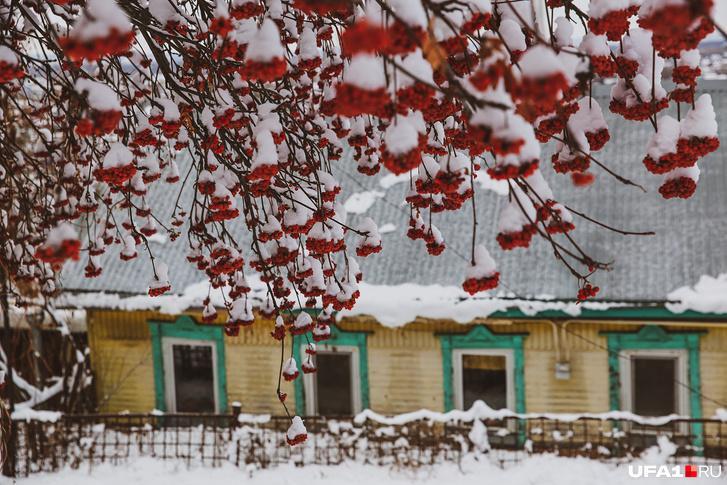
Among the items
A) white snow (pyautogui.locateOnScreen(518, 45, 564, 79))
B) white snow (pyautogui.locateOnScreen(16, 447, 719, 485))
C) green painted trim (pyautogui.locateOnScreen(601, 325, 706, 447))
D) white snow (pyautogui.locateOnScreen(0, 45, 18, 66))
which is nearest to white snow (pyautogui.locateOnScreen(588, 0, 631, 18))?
white snow (pyautogui.locateOnScreen(518, 45, 564, 79))

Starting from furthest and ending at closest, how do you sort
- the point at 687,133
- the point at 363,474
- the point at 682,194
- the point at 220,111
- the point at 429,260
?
the point at 429,260
the point at 363,474
the point at 220,111
the point at 682,194
the point at 687,133

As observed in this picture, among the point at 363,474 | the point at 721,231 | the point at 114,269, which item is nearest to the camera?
the point at 363,474

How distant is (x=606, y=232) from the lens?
984 centimetres

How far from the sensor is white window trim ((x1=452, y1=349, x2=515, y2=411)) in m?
9.65

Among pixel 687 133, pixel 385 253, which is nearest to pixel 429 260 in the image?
pixel 385 253

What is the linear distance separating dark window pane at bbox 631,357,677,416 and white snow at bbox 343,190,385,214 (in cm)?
496

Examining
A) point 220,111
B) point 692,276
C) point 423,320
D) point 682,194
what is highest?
point 220,111

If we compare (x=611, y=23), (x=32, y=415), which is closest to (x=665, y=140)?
(x=611, y=23)

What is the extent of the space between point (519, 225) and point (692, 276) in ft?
26.4

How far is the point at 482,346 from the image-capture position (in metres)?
9.62

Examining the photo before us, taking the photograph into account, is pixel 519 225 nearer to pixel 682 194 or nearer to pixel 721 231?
pixel 682 194

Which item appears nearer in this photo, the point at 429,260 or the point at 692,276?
the point at 692,276

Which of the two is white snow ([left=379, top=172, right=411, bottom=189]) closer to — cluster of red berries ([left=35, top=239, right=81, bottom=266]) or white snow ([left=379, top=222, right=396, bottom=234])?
white snow ([left=379, top=222, right=396, bottom=234])

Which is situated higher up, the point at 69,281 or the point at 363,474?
the point at 69,281
